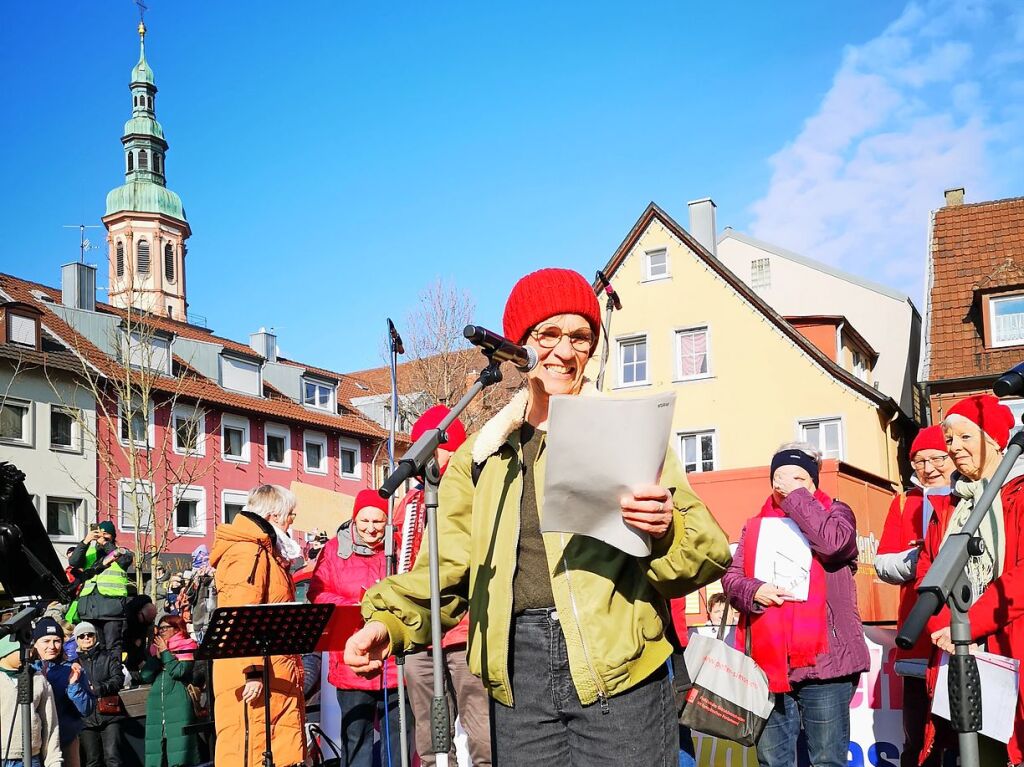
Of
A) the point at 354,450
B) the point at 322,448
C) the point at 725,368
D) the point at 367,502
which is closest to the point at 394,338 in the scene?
the point at 367,502

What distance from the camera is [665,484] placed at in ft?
9.84

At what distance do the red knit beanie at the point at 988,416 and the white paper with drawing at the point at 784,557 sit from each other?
118 centimetres

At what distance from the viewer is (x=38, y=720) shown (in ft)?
26.3

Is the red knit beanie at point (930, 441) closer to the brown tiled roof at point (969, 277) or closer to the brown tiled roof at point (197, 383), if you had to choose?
the brown tiled roof at point (969, 277)

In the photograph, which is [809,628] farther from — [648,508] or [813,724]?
[648,508]

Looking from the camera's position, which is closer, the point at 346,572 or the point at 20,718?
the point at 346,572

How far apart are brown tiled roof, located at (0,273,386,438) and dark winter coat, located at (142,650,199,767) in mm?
23331

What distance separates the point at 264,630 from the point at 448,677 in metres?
1.21

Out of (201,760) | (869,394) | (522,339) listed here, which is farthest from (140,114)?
(522,339)

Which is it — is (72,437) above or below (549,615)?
above

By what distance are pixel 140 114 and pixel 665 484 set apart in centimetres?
9192

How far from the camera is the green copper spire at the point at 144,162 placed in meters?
84.9

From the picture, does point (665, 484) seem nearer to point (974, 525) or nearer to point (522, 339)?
point (522, 339)

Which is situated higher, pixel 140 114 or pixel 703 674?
pixel 140 114
